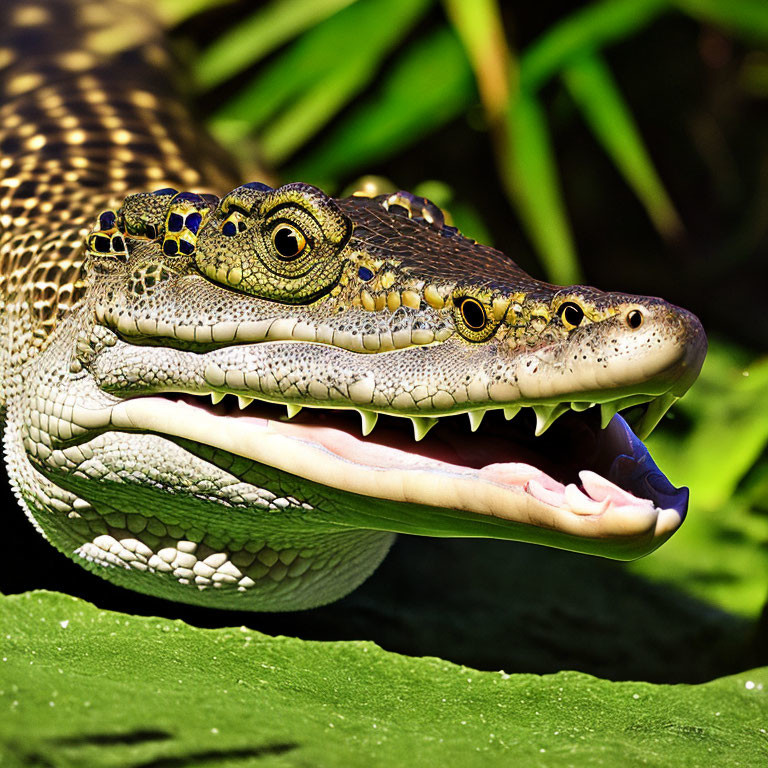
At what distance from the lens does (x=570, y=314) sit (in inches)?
60.8

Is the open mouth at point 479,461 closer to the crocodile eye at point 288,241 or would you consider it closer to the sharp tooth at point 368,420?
the sharp tooth at point 368,420

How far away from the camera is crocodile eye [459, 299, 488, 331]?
5.32 feet

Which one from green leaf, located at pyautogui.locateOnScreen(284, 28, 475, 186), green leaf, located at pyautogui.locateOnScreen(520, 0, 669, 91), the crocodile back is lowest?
the crocodile back

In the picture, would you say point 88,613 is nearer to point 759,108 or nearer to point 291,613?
point 291,613

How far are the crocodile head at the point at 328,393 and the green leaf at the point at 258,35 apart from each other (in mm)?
2115

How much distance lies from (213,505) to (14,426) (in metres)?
0.49

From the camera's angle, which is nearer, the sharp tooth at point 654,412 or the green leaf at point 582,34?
the sharp tooth at point 654,412

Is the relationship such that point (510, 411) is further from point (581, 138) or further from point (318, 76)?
point (581, 138)

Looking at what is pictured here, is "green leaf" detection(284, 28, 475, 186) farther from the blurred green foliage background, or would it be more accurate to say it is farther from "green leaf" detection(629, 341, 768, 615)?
"green leaf" detection(629, 341, 768, 615)

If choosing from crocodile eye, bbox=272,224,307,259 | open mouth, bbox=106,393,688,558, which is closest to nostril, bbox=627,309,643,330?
open mouth, bbox=106,393,688,558

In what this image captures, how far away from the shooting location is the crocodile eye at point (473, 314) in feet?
5.32

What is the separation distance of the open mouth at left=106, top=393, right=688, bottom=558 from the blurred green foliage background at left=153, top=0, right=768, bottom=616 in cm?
112

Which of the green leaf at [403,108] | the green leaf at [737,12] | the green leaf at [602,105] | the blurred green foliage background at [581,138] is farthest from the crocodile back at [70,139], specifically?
the green leaf at [737,12]

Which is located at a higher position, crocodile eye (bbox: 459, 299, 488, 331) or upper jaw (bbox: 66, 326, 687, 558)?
crocodile eye (bbox: 459, 299, 488, 331)
